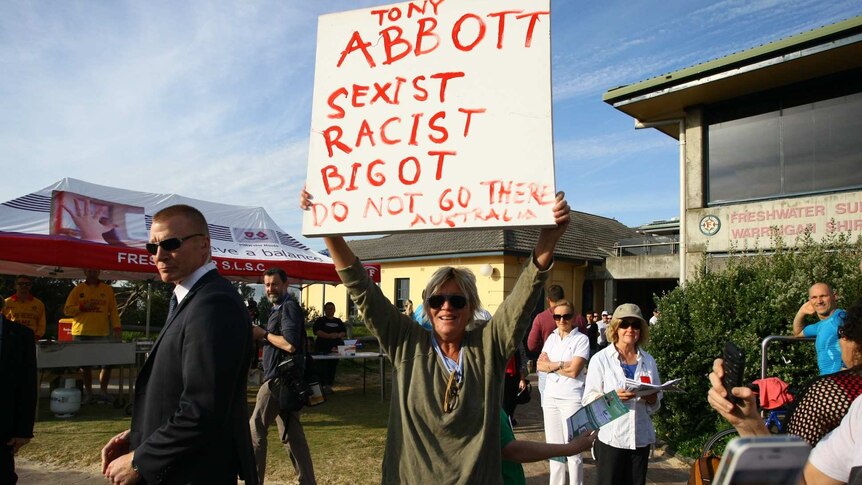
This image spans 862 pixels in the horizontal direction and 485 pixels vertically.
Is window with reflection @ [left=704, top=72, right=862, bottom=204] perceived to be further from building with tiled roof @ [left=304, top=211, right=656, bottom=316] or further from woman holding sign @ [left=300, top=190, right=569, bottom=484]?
woman holding sign @ [left=300, top=190, right=569, bottom=484]

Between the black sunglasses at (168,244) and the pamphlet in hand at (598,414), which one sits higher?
the black sunglasses at (168,244)

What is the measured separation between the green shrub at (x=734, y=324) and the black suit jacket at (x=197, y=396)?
5.94m

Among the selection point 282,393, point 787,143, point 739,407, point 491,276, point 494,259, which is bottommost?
point 282,393

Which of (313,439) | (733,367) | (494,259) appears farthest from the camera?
(494,259)

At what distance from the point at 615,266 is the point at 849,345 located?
1767cm

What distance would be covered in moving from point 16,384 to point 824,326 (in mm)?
6295

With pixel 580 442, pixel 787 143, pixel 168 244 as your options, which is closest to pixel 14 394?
pixel 168 244

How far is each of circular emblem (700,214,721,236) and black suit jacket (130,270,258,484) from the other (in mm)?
10711

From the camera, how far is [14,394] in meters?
3.41

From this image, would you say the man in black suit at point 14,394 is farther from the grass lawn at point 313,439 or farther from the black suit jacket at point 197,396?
the grass lawn at point 313,439

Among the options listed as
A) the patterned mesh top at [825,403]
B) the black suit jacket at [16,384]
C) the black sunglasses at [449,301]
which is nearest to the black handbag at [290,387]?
the black suit jacket at [16,384]

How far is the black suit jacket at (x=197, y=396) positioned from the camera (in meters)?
1.99

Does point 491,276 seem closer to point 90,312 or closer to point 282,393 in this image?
point 90,312

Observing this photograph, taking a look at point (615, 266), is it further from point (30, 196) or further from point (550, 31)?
point (550, 31)
